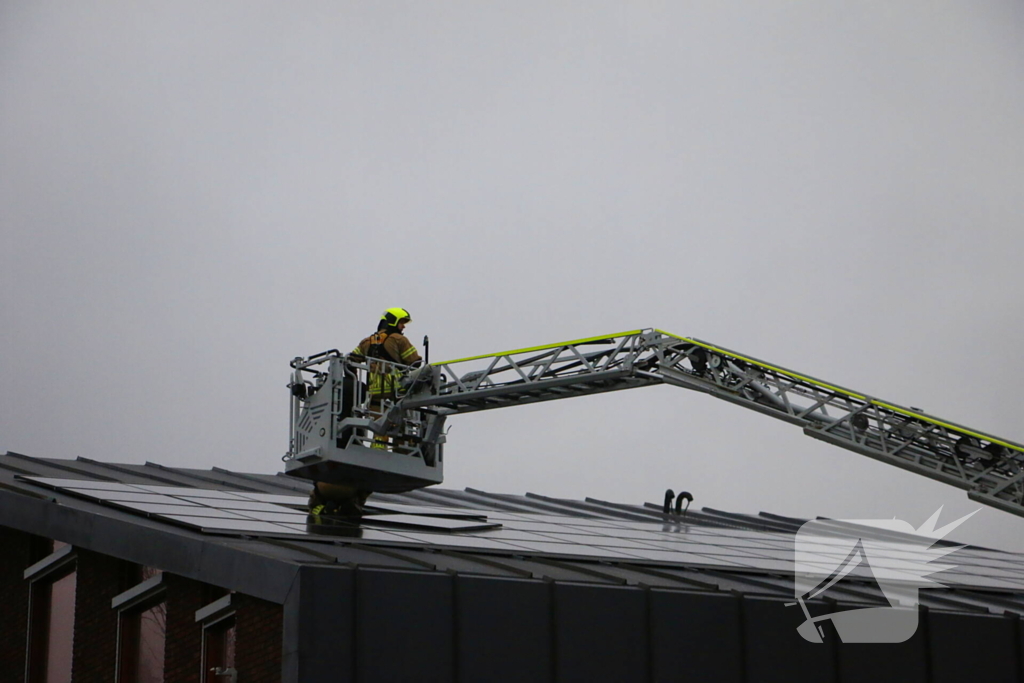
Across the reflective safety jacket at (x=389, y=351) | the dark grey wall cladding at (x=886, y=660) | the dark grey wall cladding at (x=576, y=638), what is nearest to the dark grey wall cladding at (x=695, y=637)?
the dark grey wall cladding at (x=576, y=638)

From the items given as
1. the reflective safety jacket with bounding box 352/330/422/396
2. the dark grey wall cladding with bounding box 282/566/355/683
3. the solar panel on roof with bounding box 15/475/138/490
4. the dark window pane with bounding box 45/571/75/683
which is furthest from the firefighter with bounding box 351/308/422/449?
the dark grey wall cladding with bounding box 282/566/355/683

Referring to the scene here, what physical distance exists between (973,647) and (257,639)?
36.9 feet

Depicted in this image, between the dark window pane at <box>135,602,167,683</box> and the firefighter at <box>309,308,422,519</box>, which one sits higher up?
the firefighter at <box>309,308,422,519</box>

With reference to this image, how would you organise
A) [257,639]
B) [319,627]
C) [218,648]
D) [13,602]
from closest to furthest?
[319,627]
[257,639]
[218,648]
[13,602]

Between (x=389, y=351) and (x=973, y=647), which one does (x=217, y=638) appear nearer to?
(x=389, y=351)

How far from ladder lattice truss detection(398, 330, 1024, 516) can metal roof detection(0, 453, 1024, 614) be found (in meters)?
2.30

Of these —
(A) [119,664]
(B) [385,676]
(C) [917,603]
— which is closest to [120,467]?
(A) [119,664]

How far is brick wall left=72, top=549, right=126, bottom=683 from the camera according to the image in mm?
18844

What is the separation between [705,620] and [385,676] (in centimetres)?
499

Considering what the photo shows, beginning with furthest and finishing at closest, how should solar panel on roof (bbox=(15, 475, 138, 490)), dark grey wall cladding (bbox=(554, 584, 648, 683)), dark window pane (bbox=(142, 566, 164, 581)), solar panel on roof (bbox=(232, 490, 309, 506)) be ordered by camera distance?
solar panel on roof (bbox=(232, 490, 309, 506)), solar panel on roof (bbox=(15, 475, 138, 490)), dark window pane (bbox=(142, 566, 164, 581)), dark grey wall cladding (bbox=(554, 584, 648, 683))

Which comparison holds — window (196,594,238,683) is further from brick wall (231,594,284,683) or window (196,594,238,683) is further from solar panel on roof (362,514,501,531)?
solar panel on roof (362,514,501,531)

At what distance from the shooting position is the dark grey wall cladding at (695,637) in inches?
656

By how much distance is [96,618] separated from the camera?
19266 mm

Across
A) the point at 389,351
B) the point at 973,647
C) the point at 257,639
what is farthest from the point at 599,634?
the point at 389,351
